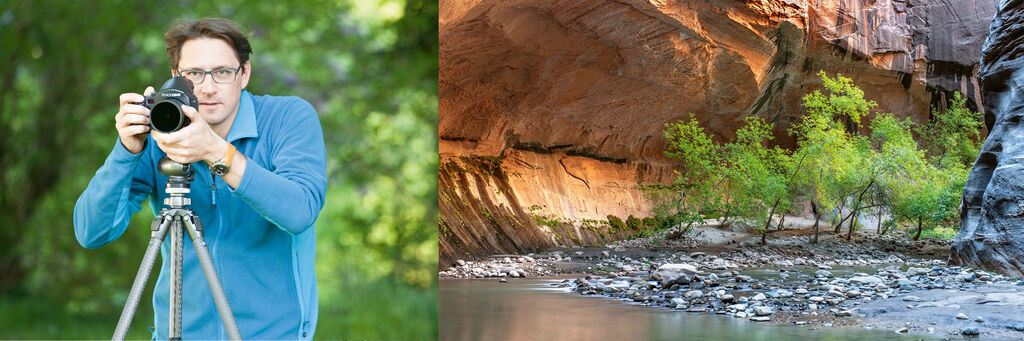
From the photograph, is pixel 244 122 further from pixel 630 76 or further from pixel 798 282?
pixel 630 76

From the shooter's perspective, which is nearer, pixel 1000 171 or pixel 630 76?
pixel 1000 171

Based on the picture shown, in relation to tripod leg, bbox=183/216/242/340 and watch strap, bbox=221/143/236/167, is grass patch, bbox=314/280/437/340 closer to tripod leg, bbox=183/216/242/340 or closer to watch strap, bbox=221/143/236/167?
tripod leg, bbox=183/216/242/340

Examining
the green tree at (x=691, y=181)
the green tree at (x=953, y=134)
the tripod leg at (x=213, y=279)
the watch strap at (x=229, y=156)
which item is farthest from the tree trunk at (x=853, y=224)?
the watch strap at (x=229, y=156)

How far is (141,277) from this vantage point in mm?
1133

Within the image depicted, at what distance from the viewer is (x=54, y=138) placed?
142 inches

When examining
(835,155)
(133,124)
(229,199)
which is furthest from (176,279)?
(835,155)

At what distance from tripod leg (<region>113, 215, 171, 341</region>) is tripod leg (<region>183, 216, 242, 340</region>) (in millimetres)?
49

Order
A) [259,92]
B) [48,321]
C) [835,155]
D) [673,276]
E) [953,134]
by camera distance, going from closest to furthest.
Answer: [259,92] → [48,321] → [673,276] → [835,155] → [953,134]

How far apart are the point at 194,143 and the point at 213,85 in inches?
9.9

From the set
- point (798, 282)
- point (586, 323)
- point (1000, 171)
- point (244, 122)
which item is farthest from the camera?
point (798, 282)

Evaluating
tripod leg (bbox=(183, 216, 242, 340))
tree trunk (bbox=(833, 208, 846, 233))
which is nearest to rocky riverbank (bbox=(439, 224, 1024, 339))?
tree trunk (bbox=(833, 208, 846, 233))

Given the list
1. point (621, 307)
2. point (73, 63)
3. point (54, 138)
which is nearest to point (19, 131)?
point (54, 138)

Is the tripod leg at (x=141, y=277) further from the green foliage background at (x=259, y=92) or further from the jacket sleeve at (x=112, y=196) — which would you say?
the green foliage background at (x=259, y=92)

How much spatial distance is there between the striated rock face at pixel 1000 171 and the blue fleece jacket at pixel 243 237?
262 inches
